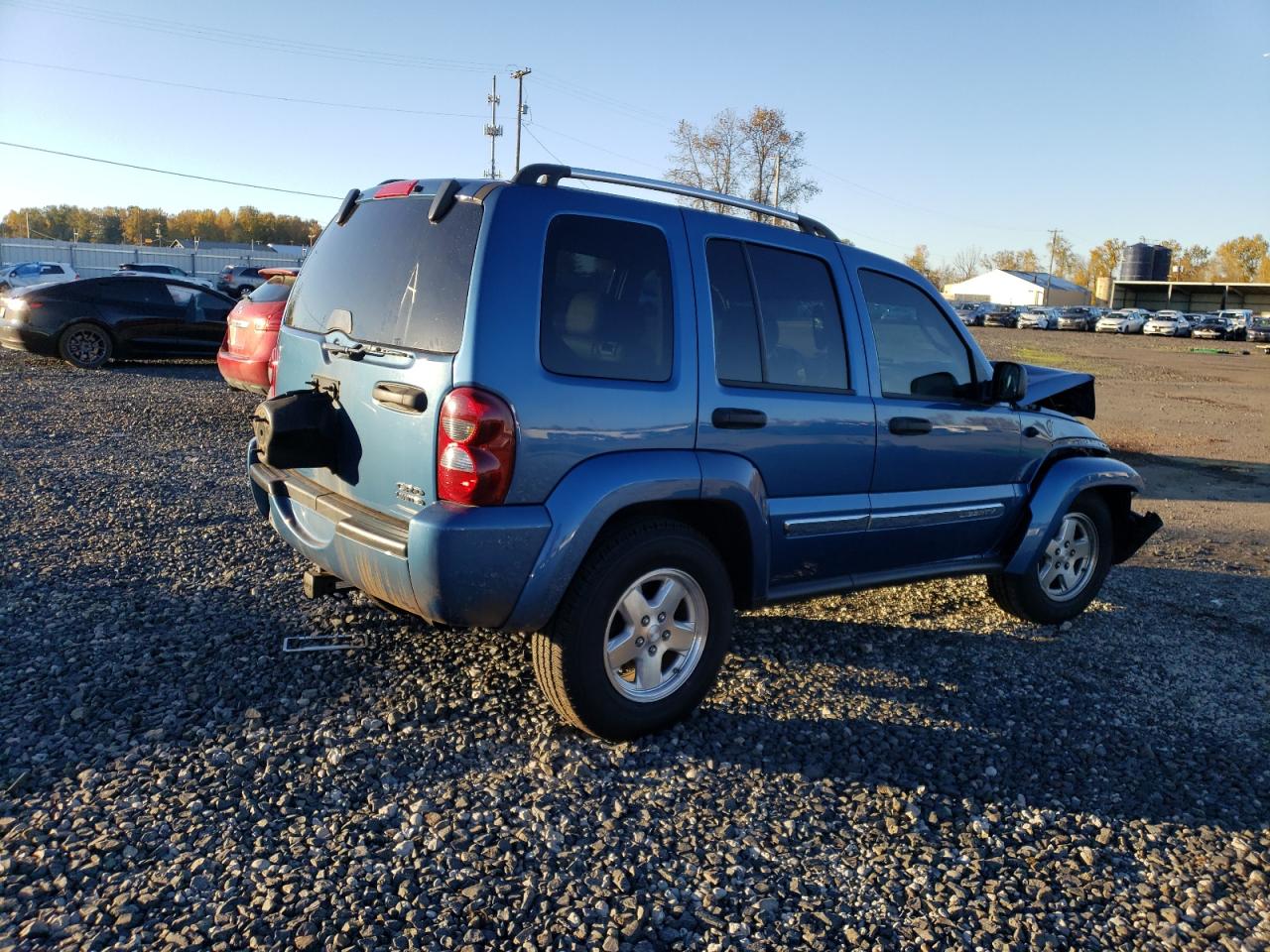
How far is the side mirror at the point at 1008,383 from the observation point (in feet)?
16.0

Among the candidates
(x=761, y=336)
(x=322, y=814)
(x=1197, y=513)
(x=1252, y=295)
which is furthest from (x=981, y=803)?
(x=1252, y=295)

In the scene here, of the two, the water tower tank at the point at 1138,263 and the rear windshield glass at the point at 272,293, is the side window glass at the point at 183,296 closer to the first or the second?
the rear windshield glass at the point at 272,293

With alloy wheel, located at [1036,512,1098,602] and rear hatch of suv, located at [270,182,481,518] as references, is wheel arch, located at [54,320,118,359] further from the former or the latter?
alloy wheel, located at [1036,512,1098,602]

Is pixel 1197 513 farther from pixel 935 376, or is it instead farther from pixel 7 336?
pixel 7 336

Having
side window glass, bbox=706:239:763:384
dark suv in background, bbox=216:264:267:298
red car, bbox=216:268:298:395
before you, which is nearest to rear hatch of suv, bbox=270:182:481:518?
→ side window glass, bbox=706:239:763:384

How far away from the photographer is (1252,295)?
9056 centimetres

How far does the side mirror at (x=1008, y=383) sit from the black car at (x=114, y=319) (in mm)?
13318

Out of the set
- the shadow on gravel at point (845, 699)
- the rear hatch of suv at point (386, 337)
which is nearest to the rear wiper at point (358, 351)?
the rear hatch of suv at point (386, 337)

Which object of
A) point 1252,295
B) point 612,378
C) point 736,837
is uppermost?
point 1252,295

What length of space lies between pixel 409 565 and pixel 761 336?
1.79 metres

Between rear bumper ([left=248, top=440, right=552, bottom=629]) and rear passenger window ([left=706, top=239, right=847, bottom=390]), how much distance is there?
1.15 m

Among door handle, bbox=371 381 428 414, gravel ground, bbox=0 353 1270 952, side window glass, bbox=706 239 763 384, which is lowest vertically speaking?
gravel ground, bbox=0 353 1270 952

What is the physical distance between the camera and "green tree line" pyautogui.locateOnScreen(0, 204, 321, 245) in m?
112

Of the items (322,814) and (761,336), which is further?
(761,336)
